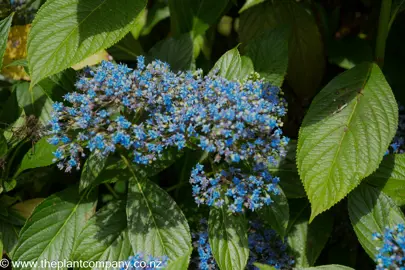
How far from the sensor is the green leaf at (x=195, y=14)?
2484mm

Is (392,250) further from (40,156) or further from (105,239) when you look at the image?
(40,156)

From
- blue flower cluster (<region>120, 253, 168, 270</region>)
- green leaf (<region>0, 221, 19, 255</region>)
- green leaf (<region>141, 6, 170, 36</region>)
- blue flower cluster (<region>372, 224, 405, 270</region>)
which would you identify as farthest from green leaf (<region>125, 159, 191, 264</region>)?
green leaf (<region>141, 6, 170, 36</region>)

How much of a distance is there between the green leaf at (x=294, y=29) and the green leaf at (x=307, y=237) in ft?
2.31

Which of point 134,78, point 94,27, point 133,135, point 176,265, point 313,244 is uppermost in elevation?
point 94,27

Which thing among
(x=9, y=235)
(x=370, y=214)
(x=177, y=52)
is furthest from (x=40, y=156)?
(x=370, y=214)

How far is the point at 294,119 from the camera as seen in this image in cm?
275

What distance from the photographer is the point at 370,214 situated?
78.6 inches

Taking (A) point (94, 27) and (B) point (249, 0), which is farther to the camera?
(B) point (249, 0)

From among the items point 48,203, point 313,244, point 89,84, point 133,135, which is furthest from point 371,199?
point 48,203

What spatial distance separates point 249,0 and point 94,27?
2.42 ft

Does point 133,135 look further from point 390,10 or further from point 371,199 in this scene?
point 390,10

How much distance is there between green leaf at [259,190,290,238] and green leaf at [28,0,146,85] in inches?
31.5

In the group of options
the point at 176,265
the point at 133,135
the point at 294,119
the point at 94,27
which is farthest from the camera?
the point at 294,119

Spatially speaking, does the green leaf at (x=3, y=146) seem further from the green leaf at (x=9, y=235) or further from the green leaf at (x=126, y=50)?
the green leaf at (x=126, y=50)
